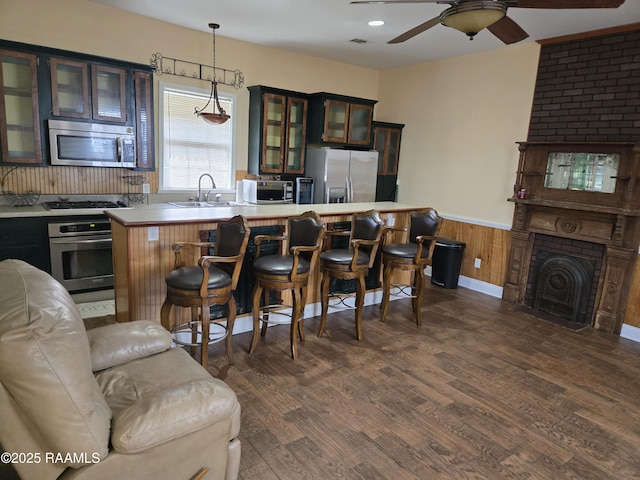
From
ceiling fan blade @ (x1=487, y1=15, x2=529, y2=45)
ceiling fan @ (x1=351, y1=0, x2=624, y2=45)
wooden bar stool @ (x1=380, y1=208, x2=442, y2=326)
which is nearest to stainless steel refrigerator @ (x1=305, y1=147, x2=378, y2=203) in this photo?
wooden bar stool @ (x1=380, y1=208, x2=442, y2=326)

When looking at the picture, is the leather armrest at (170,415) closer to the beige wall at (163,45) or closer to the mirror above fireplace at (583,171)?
the beige wall at (163,45)

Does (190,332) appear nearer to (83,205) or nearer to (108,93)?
(83,205)

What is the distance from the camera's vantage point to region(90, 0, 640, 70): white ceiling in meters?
3.81

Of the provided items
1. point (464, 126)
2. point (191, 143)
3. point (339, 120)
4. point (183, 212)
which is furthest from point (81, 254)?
point (464, 126)

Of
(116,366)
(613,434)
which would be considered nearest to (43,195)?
(116,366)

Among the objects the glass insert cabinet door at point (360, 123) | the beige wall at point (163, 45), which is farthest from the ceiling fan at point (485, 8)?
the glass insert cabinet door at point (360, 123)

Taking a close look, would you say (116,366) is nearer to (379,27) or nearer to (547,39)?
(379,27)

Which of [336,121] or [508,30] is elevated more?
[508,30]

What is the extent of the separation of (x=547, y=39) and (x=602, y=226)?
2.09 meters

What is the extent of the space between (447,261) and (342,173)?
71.9 inches

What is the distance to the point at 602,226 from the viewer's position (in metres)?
4.17

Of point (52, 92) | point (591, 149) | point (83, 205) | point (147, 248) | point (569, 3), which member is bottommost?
point (147, 248)

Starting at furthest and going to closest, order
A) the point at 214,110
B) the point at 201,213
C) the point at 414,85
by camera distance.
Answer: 1. the point at 414,85
2. the point at 214,110
3. the point at 201,213

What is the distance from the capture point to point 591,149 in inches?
164
